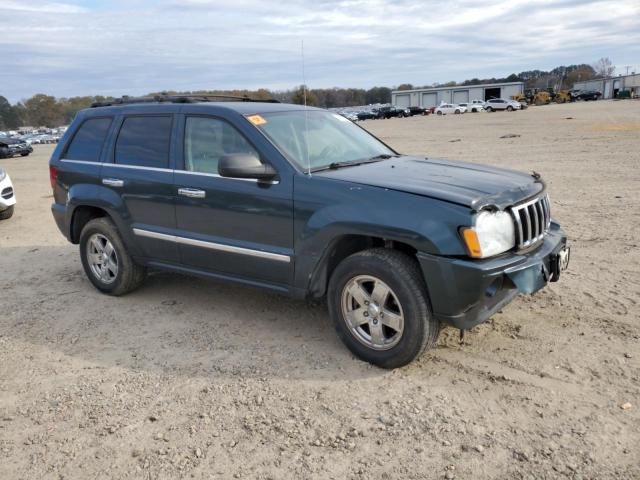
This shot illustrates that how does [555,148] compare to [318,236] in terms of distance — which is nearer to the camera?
[318,236]

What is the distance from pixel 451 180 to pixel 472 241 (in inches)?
27.8

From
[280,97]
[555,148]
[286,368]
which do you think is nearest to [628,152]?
[555,148]

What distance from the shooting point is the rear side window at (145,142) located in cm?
502

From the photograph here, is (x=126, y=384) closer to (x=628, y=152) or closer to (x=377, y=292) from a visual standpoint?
(x=377, y=292)

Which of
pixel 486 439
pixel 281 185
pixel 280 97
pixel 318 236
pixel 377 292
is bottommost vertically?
pixel 486 439

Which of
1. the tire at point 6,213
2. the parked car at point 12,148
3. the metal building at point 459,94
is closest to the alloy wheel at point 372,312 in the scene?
the tire at point 6,213

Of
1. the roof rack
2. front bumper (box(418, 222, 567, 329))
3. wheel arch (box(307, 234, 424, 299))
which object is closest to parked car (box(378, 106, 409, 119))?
the roof rack

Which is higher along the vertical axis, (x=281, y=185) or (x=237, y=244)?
(x=281, y=185)

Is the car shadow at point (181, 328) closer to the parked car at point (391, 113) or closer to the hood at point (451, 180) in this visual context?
the hood at point (451, 180)

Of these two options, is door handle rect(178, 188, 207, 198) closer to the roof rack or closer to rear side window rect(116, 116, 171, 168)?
rear side window rect(116, 116, 171, 168)

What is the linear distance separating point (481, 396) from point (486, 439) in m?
0.45

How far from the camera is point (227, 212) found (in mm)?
4527

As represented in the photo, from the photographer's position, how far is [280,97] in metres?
6.32

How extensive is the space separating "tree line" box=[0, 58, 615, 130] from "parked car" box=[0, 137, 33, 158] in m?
2.91
